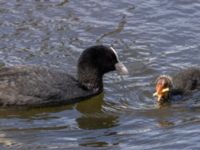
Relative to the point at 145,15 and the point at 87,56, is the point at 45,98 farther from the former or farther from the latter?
the point at 145,15

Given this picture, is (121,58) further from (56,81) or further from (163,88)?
(56,81)

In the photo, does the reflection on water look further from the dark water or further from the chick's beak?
the chick's beak

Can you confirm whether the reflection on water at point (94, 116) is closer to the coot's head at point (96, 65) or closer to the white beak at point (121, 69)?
the coot's head at point (96, 65)

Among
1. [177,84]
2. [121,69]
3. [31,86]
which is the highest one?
[121,69]

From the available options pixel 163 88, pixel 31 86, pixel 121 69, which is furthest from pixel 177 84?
pixel 31 86

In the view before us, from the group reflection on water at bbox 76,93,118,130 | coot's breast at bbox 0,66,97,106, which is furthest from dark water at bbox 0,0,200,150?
coot's breast at bbox 0,66,97,106

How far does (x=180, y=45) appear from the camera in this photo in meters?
13.1

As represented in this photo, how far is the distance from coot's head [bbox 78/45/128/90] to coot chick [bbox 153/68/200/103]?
70 cm

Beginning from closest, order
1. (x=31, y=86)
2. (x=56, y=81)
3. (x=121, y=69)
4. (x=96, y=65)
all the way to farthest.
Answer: (x=31, y=86) → (x=56, y=81) → (x=121, y=69) → (x=96, y=65)

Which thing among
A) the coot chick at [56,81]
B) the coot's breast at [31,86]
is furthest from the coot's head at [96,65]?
the coot's breast at [31,86]

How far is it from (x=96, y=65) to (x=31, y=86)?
124cm

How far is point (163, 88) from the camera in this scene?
448 inches

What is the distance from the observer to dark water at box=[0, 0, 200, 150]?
9812 millimetres

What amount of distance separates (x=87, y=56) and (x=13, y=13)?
9.40ft
